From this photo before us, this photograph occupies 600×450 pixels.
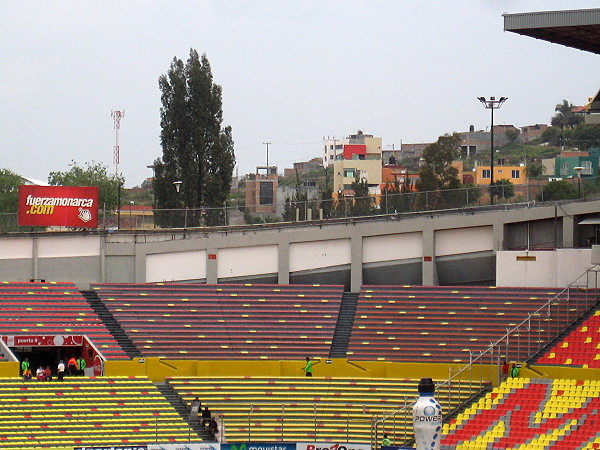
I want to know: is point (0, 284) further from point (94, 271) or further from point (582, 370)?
point (582, 370)

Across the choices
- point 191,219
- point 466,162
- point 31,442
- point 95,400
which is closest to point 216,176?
point 191,219

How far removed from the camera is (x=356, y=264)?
167 feet

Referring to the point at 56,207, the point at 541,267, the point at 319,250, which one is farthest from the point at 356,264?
the point at 56,207

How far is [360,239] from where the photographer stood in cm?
5097

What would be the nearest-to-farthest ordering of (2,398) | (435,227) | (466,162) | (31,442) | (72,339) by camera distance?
(31,442)
(2,398)
(72,339)
(435,227)
(466,162)

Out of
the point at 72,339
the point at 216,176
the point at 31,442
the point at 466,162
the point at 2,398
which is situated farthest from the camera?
the point at 466,162

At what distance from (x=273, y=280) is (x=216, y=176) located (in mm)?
13790

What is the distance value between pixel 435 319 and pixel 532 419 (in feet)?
31.3

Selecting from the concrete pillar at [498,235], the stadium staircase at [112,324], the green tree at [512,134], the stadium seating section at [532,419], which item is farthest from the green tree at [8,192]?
the green tree at [512,134]

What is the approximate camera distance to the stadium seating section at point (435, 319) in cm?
4528

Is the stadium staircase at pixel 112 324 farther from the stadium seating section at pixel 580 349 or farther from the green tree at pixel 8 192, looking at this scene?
the green tree at pixel 8 192

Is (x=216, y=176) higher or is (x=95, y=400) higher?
(x=216, y=176)

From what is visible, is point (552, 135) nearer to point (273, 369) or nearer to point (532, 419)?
point (273, 369)

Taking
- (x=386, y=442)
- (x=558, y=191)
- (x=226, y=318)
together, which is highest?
(x=558, y=191)
